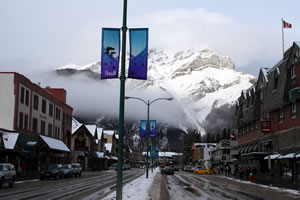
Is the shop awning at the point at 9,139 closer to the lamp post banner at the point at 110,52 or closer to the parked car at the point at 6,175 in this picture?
the parked car at the point at 6,175

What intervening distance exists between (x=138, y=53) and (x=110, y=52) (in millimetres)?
991

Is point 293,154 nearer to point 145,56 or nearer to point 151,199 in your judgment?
point 151,199

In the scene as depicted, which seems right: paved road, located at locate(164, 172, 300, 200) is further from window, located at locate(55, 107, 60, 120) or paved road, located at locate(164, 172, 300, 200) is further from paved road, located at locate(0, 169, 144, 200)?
window, located at locate(55, 107, 60, 120)

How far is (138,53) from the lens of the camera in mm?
14555

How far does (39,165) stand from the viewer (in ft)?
188

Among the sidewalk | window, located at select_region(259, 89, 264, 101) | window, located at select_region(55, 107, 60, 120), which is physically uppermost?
window, located at select_region(259, 89, 264, 101)

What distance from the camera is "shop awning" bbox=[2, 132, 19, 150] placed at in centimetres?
4181

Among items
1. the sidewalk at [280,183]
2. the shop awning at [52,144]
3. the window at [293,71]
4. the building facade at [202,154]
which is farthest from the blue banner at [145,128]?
the building facade at [202,154]

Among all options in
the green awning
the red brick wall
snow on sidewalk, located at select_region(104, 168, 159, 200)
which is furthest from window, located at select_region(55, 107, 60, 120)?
snow on sidewalk, located at select_region(104, 168, 159, 200)

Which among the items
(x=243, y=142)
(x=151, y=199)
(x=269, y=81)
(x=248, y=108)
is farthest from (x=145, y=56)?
(x=243, y=142)

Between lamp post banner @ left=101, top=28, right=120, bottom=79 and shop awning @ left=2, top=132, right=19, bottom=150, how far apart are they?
3002 cm

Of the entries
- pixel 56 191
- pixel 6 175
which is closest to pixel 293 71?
pixel 56 191

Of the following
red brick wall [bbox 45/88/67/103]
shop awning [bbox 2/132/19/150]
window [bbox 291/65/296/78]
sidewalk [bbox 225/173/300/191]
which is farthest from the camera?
red brick wall [bbox 45/88/67/103]

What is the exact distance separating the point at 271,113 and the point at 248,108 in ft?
36.9
